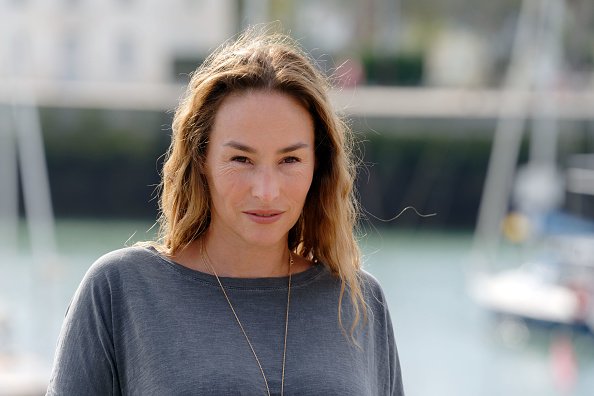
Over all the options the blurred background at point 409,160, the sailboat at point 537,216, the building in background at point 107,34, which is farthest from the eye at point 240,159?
the building in background at point 107,34

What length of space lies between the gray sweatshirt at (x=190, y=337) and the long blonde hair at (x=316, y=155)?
3.0 inches

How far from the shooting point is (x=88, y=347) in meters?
1.84

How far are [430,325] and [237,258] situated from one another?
54.1ft

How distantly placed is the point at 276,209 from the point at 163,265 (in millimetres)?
211

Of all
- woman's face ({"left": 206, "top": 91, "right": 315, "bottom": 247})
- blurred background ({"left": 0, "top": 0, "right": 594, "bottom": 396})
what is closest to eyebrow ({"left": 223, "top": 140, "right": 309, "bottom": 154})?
woman's face ({"left": 206, "top": 91, "right": 315, "bottom": 247})

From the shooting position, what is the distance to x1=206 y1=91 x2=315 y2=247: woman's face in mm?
1889

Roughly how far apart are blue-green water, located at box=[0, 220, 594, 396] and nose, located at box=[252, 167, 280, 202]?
8532 mm

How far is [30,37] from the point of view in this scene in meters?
36.8

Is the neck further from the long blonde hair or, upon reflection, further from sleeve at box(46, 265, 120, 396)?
sleeve at box(46, 265, 120, 396)

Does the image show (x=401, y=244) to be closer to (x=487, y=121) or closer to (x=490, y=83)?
(x=487, y=121)

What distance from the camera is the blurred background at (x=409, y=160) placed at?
1602cm

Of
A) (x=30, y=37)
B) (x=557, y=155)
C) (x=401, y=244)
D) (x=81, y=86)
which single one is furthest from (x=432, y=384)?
(x=30, y=37)

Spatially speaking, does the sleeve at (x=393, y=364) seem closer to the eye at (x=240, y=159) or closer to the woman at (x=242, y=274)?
the woman at (x=242, y=274)

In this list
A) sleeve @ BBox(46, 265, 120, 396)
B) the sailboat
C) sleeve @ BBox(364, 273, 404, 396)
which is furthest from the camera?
the sailboat
